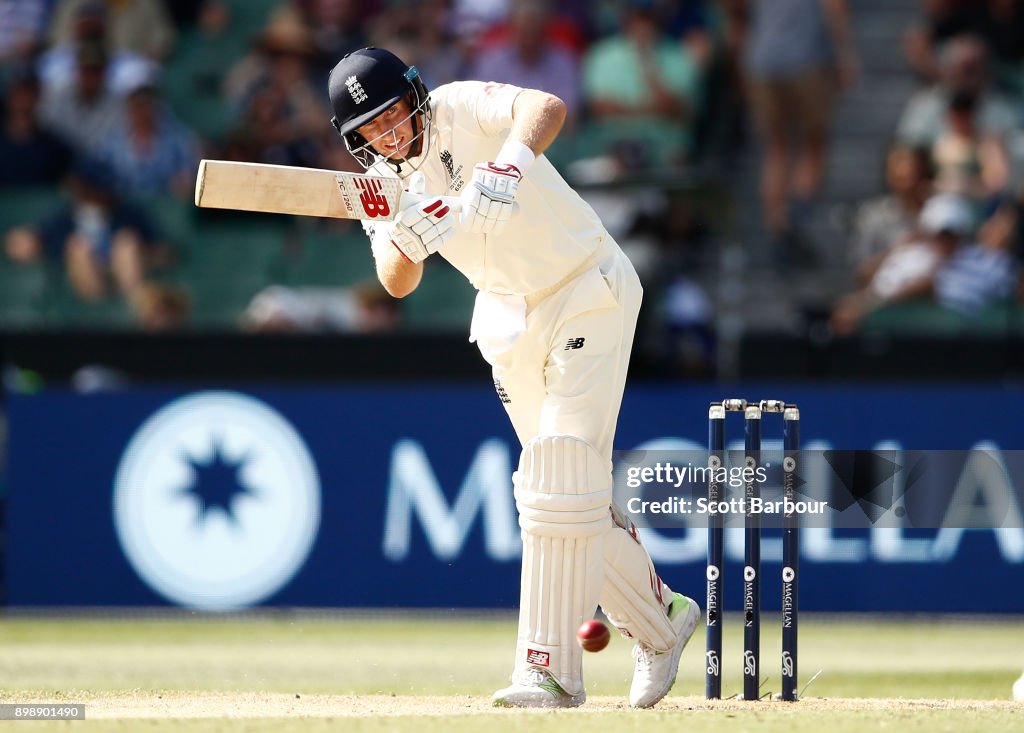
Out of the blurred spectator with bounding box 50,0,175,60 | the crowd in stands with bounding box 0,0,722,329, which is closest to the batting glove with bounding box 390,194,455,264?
the crowd in stands with bounding box 0,0,722,329

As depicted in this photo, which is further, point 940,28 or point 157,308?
point 940,28

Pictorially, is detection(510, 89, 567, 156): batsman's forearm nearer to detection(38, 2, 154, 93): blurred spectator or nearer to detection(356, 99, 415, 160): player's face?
detection(356, 99, 415, 160): player's face

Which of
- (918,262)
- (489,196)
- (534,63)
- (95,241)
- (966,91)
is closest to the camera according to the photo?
(489,196)

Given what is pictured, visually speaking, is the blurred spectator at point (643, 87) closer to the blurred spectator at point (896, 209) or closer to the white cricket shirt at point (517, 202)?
the blurred spectator at point (896, 209)

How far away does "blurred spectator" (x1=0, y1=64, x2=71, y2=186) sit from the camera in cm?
1124

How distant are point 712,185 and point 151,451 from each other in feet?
11.7

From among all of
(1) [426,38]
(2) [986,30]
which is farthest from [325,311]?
(2) [986,30]

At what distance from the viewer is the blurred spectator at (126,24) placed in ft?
39.7

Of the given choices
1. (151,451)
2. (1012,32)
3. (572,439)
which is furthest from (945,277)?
(572,439)

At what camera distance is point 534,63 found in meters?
11.5

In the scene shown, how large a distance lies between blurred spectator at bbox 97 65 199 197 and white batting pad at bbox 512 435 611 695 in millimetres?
6618
